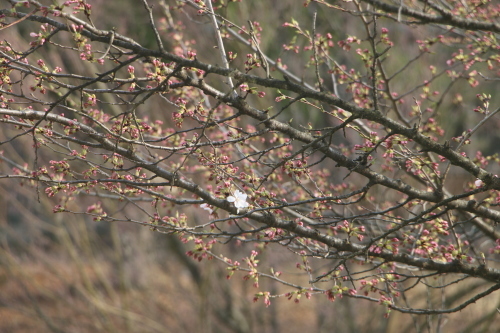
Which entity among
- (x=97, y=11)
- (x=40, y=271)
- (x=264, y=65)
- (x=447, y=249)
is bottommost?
(x=447, y=249)

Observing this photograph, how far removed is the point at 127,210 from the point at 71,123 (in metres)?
6.74

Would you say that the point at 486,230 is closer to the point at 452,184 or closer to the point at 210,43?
the point at 210,43

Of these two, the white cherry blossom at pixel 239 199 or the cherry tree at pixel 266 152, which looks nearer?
the cherry tree at pixel 266 152

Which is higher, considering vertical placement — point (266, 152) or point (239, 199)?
point (266, 152)

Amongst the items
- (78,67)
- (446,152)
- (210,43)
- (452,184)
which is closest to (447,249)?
(446,152)

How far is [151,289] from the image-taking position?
9727 millimetres

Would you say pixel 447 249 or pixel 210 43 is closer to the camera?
pixel 447 249

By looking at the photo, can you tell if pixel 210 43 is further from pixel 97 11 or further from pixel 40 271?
pixel 40 271

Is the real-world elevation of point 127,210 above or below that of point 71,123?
above

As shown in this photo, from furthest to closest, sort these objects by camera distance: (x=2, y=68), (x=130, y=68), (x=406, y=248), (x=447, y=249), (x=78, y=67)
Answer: (x=78, y=67)
(x=406, y=248)
(x=447, y=249)
(x=130, y=68)
(x=2, y=68)

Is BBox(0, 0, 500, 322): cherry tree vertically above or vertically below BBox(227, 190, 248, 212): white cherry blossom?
above

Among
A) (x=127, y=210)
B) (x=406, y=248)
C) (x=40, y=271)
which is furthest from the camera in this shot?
(x=40, y=271)

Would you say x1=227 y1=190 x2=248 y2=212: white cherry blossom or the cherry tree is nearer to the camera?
the cherry tree

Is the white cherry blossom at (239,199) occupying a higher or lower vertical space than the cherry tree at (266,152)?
lower
